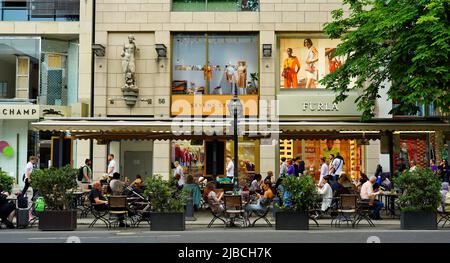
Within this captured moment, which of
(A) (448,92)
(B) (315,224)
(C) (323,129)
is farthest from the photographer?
(C) (323,129)

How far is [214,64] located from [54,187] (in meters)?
13.3

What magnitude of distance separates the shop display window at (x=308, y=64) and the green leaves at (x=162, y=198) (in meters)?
13.1

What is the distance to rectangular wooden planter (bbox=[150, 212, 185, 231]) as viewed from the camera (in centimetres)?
1387

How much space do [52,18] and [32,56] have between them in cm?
210

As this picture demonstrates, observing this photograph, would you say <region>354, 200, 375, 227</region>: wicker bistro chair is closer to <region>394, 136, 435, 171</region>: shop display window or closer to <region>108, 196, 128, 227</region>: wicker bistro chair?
<region>108, 196, 128, 227</region>: wicker bistro chair

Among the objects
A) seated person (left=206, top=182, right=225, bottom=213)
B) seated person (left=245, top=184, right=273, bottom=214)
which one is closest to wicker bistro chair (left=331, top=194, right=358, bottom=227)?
seated person (left=245, top=184, right=273, bottom=214)

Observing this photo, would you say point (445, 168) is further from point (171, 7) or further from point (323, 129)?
point (171, 7)

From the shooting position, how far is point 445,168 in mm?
21938

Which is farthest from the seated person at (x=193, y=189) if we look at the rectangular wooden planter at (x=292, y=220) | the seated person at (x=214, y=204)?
the rectangular wooden planter at (x=292, y=220)

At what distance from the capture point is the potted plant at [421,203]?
13969 millimetres

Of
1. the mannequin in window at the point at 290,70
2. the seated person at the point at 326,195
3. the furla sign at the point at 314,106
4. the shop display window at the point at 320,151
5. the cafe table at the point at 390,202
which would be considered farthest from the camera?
the mannequin in window at the point at 290,70

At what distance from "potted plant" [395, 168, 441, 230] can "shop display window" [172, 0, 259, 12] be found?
14.4 meters

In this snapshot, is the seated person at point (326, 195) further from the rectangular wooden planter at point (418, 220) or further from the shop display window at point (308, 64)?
the shop display window at point (308, 64)
